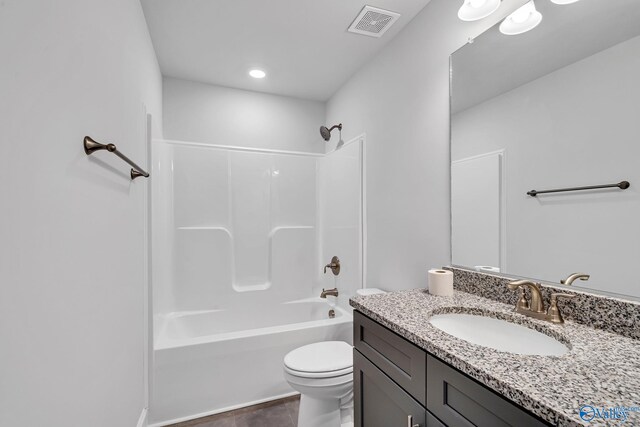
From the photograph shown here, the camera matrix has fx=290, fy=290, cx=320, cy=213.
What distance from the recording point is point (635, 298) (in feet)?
2.84

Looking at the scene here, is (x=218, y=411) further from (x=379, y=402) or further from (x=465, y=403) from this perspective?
(x=465, y=403)

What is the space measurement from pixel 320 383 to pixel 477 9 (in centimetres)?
197

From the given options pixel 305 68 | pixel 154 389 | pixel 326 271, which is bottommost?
pixel 154 389

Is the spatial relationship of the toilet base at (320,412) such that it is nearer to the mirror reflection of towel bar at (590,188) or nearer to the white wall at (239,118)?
the mirror reflection of towel bar at (590,188)

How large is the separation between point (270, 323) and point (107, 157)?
7.18ft

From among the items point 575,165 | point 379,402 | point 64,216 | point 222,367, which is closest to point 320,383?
point 379,402

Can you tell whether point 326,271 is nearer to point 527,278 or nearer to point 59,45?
point 527,278

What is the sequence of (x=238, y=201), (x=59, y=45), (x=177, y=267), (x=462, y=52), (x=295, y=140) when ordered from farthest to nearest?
(x=295, y=140) < (x=238, y=201) < (x=177, y=267) < (x=462, y=52) < (x=59, y=45)

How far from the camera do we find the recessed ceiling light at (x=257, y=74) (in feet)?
8.10

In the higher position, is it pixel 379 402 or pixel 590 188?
pixel 590 188

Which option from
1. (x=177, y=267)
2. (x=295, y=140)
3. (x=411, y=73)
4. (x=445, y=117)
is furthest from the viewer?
(x=295, y=140)

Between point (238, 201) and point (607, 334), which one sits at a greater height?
point (238, 201)

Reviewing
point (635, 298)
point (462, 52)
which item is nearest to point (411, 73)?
point (462, 52)

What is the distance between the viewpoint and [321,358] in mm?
1738
